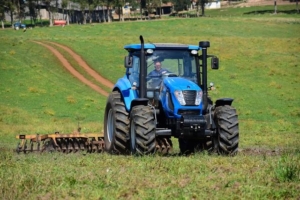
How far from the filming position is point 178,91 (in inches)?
578

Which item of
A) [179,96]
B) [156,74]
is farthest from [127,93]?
[179,96]

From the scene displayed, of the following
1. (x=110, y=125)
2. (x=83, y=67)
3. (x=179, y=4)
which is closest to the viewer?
(x=110, y=125)

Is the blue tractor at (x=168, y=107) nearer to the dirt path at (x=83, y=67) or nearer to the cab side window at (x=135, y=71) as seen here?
the cab side window at (x=135, y=71)

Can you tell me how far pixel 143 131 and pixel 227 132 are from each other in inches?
75.9

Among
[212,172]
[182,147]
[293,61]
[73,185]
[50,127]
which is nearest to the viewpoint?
[73,185]

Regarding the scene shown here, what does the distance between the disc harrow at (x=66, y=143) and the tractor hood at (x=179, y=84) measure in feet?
10.9

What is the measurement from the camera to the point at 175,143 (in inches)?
877

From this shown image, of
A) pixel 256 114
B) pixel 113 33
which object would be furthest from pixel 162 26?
pixel 256 114

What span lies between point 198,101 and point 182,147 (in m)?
2.68

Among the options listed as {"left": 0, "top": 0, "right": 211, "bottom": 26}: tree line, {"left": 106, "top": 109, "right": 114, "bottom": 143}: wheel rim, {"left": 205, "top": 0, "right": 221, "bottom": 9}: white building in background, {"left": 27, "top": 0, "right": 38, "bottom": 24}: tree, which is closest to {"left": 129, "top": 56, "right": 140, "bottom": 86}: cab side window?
{"left": 106, "top": 109, "right": 114, "bottom": 143}: wheel rim

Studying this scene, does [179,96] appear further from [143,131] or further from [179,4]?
[179,4]

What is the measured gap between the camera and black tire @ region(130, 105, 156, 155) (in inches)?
562

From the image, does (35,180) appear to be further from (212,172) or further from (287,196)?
(287,196)

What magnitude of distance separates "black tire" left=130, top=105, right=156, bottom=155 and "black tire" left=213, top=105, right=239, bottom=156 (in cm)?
151
